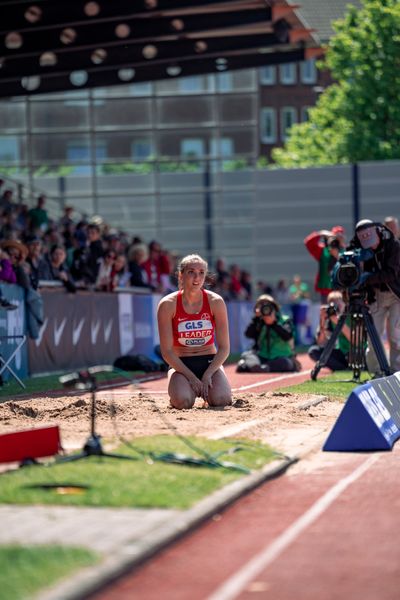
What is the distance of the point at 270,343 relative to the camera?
81.1 feet

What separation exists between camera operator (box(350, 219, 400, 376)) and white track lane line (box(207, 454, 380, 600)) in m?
8.08

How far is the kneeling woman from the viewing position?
14969 mm

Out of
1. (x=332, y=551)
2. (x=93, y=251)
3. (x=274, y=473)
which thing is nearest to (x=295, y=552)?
(x=332, y=551)

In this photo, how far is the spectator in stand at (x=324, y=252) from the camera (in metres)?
22.3

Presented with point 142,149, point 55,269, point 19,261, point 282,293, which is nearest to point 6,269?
point 19,261

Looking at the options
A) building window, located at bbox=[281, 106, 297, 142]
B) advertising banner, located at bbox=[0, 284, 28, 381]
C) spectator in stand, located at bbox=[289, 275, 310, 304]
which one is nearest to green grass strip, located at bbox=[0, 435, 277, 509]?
advertising banner, located at bbox=[0, 284, 28, 381]

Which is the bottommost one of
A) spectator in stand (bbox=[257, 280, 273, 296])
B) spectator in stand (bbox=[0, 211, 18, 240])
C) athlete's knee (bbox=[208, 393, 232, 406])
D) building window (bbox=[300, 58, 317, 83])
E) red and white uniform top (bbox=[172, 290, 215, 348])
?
spectator in stand (bbox=[257, 280, 273, 296])

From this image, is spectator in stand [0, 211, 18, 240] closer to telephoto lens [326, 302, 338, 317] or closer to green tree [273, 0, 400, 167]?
telephoto lens [326, 302, 338, 317]

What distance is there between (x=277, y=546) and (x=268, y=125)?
4030 inches

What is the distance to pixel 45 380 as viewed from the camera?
75.6 feet

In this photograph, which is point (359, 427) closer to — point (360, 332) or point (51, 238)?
point (360, 332)

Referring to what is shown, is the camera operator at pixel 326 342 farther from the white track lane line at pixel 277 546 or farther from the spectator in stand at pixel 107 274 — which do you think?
the white track lane line at pixel 277 546

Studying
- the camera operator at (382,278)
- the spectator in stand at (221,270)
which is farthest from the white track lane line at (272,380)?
the spectator in stand at (221,270)

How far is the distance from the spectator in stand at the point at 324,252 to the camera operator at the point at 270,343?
818mm
